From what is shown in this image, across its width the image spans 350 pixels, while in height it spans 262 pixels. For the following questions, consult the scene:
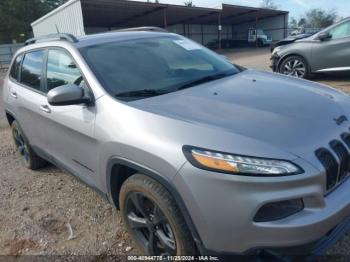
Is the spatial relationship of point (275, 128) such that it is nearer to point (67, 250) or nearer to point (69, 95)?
point (69, 95)

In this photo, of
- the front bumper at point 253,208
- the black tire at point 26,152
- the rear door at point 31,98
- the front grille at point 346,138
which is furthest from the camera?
the black tire at point 26,152

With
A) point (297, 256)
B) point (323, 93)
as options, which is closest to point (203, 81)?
point (323, 93)

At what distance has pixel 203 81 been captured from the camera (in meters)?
3.30

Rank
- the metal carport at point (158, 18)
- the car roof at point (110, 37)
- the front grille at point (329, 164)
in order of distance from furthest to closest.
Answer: the metal carport at point (158, 18)
the car roof at point (110, 37)
the front grille at point (329, 164)

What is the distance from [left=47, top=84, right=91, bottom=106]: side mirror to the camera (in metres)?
2.88

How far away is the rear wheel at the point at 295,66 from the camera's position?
373 inches

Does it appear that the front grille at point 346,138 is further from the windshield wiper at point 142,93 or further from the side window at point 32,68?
the side window at point 32,68

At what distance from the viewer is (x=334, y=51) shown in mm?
8883

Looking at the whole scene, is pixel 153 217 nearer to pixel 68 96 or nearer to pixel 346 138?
pixel 68 96

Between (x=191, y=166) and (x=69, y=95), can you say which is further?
(x=69, y=95)

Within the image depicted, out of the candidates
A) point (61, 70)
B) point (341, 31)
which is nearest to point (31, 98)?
point (61, 70)

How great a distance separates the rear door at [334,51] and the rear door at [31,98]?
282 inches

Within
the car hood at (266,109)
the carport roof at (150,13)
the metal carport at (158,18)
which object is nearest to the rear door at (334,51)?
the car hood at (266,109)

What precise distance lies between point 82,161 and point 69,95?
2.26 feet
